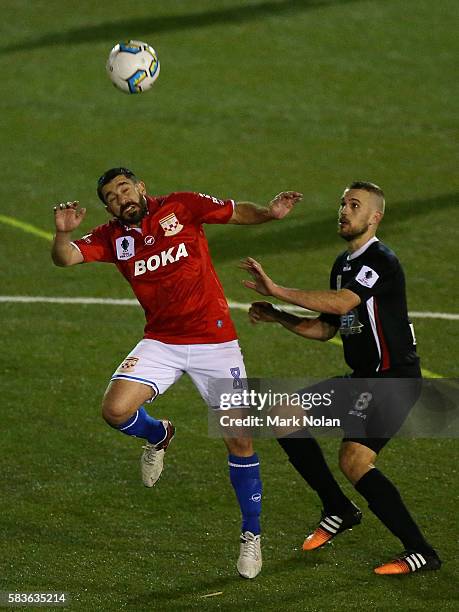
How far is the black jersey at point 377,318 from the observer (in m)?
7.79

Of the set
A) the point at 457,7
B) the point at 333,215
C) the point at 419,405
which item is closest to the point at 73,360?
the point at 419,405

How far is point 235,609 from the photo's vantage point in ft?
23.6

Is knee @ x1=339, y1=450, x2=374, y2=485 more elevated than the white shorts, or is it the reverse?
the white shorts

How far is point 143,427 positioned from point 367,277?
1.94 m

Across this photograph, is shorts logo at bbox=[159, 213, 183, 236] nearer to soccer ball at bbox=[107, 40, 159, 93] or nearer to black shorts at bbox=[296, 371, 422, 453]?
black shorts at bbox=[296, 371, 422, 453]

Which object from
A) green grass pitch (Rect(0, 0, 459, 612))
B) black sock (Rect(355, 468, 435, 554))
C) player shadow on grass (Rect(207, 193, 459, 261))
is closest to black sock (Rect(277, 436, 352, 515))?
green grass pitch (Rect(0, 0, 459, 612))

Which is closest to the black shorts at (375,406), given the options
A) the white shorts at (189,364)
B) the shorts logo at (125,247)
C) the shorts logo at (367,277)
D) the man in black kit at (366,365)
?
the man in black kit at (366,365)

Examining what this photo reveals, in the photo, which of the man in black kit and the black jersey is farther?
the black jersey

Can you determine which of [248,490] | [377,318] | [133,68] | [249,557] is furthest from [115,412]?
[133,68]

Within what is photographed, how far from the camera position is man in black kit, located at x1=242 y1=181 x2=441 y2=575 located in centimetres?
757

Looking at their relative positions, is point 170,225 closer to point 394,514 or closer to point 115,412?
point 115,412

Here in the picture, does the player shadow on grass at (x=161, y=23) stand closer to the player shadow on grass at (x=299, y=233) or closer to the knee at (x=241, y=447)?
the player shadow on grass at (x=299, y=233)

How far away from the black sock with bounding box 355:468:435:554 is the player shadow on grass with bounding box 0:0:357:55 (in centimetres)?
1600

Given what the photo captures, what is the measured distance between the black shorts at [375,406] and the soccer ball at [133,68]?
4.06 meters
